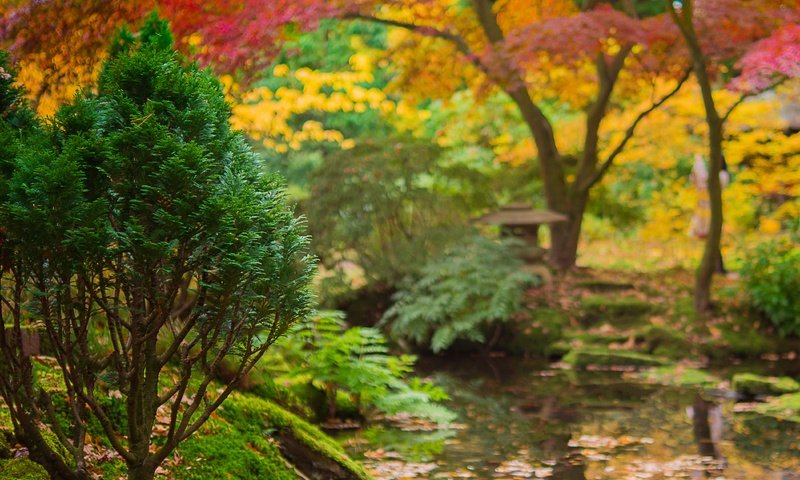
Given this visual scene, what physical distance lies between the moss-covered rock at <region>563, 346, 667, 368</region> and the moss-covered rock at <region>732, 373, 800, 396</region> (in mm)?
1935

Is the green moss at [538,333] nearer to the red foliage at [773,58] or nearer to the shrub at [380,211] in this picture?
the shrub at [380,211]

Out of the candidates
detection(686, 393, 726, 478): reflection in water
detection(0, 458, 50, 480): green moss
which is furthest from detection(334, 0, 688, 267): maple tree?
detection(0, 458, 50, 480): green moss

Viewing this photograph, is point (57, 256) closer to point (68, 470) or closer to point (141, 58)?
point (141, 58)

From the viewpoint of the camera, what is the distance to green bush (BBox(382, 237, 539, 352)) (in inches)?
484

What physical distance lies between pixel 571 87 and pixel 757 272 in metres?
4.85

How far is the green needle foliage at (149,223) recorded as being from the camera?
3125 millimetres

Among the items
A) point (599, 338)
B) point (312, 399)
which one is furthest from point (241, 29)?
point (599, 338)

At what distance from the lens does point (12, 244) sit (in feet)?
10.8

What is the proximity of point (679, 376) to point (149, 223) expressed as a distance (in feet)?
28.2

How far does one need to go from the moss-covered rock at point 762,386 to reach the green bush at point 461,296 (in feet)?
10.8

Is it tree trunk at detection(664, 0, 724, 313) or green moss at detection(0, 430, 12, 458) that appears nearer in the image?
green moss at detection(0, 430, 12, 458)

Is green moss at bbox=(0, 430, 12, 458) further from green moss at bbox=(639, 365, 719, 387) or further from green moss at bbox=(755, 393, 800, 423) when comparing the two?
green moss at bbox=(639, 365, 719, 387)

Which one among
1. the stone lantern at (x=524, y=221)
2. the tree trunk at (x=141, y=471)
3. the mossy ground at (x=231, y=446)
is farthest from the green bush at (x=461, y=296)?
the tree trunk at (x=141, y=471)

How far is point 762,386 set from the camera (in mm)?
9438
